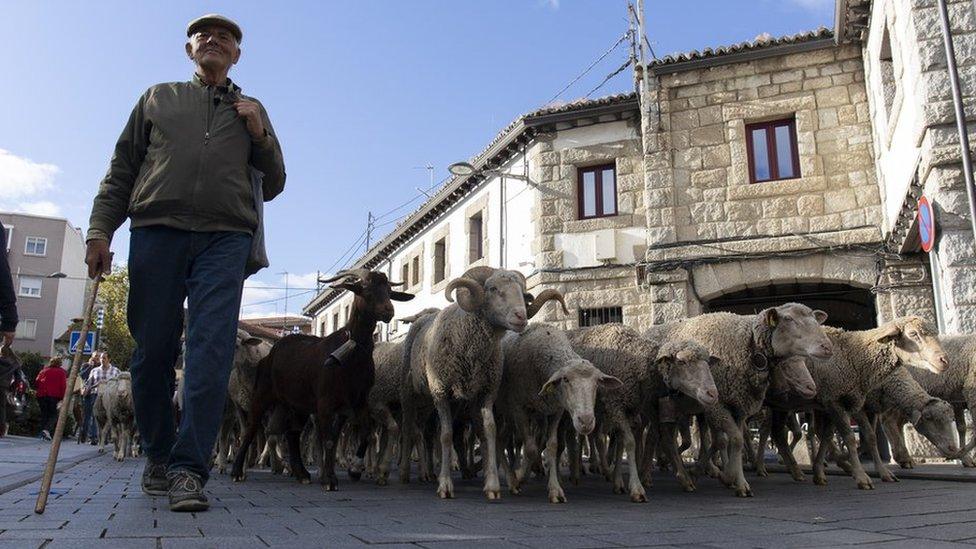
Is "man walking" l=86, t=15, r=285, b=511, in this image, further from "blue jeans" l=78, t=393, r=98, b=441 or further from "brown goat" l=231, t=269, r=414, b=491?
"blue jeans" l=78, t=393, r=98, b=441

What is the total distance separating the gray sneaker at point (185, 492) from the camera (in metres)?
3.75

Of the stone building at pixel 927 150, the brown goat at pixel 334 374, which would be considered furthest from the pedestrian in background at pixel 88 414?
the stone building at pixel 927 150

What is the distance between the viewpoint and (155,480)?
14.7 ft

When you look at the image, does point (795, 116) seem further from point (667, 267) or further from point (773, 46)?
point (667, 267)

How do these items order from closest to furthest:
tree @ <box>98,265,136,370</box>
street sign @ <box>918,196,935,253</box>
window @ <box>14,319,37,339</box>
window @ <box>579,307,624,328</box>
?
street sign @ <box>918,196,935,253</box>, window @ <box>579,307,624,328</box>, tree @ <box>98,265,136,370</box>, window @ <box>14,319,37,339</box>

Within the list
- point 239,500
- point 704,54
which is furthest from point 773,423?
point 704,54

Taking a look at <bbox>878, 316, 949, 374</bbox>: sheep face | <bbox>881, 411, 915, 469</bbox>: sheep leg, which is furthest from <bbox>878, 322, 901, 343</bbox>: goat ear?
<bbox>881, 411, 915, 469</bbox>: sheep leg

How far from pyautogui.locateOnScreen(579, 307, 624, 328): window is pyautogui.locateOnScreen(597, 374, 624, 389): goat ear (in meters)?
10.2

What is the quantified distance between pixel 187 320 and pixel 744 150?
13221mm

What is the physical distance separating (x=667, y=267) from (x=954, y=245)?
6.02 m

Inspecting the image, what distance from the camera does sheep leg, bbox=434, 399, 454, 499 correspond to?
5.57 metres

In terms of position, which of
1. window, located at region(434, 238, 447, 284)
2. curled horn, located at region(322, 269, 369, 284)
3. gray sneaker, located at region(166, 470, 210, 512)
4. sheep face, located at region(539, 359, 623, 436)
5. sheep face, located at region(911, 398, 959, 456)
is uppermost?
window, located at region(434, 238, 447, 284)

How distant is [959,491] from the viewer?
5.92 meters

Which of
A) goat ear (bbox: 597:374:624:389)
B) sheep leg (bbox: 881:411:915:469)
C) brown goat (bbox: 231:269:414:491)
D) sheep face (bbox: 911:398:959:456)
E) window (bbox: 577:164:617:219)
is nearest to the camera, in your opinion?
goat ear (bbox: 597:374:624:389)
